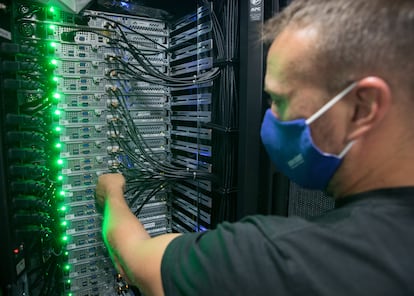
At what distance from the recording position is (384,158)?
64cm

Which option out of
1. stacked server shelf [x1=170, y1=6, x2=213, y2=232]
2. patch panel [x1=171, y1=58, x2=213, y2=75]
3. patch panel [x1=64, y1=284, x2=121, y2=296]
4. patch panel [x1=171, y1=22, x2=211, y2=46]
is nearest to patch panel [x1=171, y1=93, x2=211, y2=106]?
stacked server shelf [x1=170, y1=6, x2=213, y2=232]

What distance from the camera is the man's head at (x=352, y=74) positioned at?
0.60m

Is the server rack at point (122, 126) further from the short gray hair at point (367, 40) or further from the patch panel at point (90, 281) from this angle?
the short gray hair at point (367, 40)

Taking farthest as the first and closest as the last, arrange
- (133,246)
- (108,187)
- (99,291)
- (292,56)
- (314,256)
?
(99,291) < (108,187) < (133,246) < (292,56) < (314,256)

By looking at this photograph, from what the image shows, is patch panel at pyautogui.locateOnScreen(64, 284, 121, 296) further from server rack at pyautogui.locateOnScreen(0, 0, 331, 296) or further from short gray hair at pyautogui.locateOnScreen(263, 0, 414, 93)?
short gray hair at pyautogui.locateOnScreen(263, 0, 414, 93)

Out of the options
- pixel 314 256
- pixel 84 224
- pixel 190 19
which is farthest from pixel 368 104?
pixel 84 224

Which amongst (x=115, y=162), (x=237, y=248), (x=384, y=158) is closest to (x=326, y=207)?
(x=384, y=158)

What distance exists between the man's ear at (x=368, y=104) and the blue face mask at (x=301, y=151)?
0.08 feet

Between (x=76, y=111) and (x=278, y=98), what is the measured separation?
0.95 meters

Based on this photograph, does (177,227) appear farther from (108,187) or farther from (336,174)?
(336,174)

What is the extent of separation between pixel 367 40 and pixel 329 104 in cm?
15

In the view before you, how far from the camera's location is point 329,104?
2.20 ft

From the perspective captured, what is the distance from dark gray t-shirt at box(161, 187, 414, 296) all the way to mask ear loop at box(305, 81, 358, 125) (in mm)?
207

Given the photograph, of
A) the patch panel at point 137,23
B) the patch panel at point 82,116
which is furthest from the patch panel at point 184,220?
the patch panel at point 137,23
